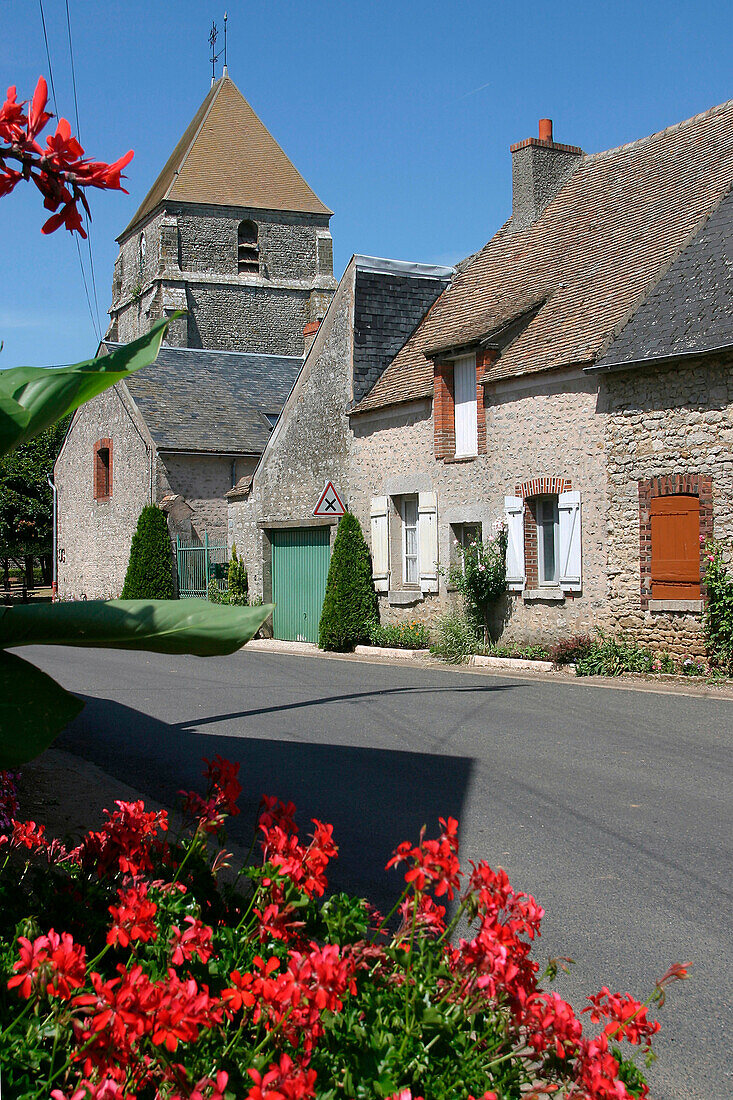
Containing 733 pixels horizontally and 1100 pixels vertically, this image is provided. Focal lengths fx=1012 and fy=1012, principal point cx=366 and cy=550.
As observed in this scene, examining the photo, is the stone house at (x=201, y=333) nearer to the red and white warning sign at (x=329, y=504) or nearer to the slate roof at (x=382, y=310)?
the slate roof at (x=382, y=310)

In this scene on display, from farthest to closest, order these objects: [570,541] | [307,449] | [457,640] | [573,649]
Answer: [307,449], [457,640], [570,541], [573,649]

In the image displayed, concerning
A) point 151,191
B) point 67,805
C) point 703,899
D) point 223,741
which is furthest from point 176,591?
point 151,191

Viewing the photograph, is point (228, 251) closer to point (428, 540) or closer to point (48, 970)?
point (428, 540)

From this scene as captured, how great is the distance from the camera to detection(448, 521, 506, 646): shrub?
1562 centimetres

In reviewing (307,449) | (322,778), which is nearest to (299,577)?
(307,449)

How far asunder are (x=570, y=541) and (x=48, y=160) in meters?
13.0

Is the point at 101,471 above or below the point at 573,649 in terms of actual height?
above

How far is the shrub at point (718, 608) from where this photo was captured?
1252cm

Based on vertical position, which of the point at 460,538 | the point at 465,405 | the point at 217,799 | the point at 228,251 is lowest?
the point at 217,799

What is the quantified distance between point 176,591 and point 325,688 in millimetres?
13485

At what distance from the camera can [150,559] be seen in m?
25.0

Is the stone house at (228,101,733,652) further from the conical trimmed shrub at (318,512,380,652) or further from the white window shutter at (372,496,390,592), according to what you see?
the conical trimmed shrub at (318,512,380,652)

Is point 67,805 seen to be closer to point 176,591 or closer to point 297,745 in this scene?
point 297,745

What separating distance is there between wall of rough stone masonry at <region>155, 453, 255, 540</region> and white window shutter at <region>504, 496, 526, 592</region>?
1229 centimetres
